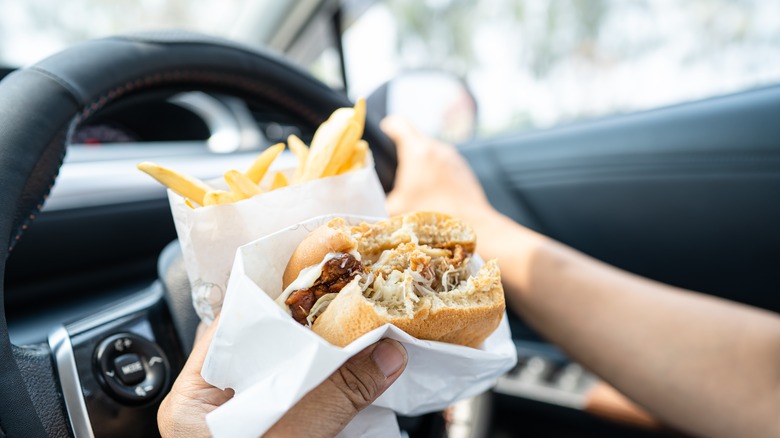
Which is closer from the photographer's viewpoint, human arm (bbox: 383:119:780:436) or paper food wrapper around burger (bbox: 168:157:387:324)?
paper food wrapper around burger (bbox: 168:157:387:324)

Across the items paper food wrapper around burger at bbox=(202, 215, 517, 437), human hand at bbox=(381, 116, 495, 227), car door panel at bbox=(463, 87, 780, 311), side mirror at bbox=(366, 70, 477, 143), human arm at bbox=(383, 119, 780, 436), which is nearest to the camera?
paper food wrapper around burger at bbox=(202, 215, 517, 437)

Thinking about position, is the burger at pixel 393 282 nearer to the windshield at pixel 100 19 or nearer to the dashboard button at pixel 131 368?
the dashboard button at pixel 131 368

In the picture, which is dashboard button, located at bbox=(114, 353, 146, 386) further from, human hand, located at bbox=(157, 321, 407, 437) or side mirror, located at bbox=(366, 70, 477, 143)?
side mirror, located at bbox=(366, 70, 477, 143)

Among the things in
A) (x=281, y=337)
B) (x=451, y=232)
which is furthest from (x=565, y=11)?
(x=281, y=337)

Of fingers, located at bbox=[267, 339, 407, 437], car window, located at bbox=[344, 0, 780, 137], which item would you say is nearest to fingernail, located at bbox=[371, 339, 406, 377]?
fingers, located at bbox=[267, 339, 407, 437]

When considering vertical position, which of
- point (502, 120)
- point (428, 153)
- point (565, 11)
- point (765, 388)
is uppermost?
point (565, 11)

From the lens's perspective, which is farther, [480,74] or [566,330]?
[480,74]

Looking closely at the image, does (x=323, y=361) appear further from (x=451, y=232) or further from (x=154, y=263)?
(x=154, y=263)
